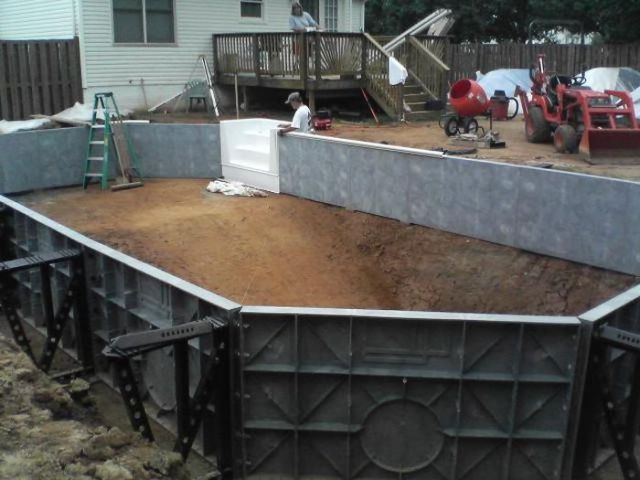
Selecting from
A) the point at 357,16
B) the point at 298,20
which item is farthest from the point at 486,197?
the point at 357,16

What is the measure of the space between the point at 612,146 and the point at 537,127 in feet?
8.10

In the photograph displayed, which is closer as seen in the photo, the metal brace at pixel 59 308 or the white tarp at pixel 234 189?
the metal brace at pixel 59 308

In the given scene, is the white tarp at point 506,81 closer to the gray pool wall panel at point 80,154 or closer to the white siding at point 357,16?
the white siding at point 357,16

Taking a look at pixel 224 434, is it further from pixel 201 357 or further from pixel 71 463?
pixel 71 463

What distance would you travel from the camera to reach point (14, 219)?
10328 mm

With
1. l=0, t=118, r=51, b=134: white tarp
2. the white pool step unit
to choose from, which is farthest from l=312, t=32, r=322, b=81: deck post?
l=0, t=118, r=51, b=134: white tarp

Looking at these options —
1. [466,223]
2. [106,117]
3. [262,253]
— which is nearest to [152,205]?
[106,117]

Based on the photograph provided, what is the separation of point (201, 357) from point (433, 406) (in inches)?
79.2

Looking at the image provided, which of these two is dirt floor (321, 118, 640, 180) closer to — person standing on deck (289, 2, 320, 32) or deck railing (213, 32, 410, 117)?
deck railing (213, 32, 410, 117)

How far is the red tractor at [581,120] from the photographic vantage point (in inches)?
553

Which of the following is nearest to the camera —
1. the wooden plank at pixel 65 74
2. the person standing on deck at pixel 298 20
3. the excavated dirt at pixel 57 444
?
the excavated dirt at pixel 57 444

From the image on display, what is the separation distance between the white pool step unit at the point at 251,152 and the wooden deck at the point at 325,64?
4.62m

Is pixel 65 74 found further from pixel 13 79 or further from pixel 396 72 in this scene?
pixel 396 72

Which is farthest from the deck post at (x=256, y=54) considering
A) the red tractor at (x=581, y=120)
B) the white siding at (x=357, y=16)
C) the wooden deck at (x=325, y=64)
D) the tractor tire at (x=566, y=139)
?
the tractor tire at (x=566, y=139)
